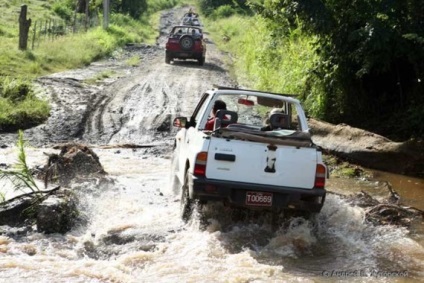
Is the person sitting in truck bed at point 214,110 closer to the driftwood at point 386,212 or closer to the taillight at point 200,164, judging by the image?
the taillight at point 200,164

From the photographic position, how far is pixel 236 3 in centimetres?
5681

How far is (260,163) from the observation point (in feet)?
22.9

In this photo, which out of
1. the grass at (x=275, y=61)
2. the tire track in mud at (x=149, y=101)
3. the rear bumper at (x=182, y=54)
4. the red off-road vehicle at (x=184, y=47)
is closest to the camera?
the tire track in mud at (x=149, y=101)

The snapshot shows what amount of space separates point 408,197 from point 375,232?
237 cm

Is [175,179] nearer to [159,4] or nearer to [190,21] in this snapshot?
[190,21]

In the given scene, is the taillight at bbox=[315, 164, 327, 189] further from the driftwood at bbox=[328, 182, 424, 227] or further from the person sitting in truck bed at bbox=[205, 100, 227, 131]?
the person sitting in truck bed at bbox=[205, 100, 227, 131]

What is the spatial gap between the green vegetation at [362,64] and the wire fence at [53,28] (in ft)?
41.8

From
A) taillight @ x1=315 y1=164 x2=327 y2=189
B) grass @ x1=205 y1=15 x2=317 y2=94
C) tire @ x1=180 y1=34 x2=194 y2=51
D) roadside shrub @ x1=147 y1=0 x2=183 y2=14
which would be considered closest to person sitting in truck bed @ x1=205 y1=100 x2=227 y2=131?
taillight @ x1=315 y1=164 x2=327 y2=189

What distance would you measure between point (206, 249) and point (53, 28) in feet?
86.5

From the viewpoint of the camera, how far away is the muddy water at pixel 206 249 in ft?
20.3

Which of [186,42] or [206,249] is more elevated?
[186,42]

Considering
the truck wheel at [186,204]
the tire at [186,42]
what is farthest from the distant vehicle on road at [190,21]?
the truck wheel at [186,204]

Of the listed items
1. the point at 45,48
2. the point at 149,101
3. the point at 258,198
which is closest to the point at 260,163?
the point at 258,198

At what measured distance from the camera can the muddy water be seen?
6191mm
